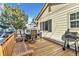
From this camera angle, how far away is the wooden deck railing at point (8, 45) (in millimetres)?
2683

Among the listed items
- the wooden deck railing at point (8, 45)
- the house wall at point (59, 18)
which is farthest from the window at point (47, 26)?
the wooden deck railing at point (8, 45)

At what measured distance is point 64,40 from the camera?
3033 mm

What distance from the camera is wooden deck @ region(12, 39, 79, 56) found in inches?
117

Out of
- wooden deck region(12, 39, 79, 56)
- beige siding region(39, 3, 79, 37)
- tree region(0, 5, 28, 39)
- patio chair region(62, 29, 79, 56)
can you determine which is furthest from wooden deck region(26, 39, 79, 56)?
tree region(0, 5, 28, 39)

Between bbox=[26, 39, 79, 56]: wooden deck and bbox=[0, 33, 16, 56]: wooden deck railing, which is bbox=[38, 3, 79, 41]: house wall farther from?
bbox=[0, 33, 16, 56]: wooden deck railing

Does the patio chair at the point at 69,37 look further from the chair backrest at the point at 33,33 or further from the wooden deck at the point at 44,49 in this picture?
the chair backrest at the point at 33,33

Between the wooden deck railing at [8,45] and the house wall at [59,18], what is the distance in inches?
22.4

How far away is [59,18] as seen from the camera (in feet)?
10.3

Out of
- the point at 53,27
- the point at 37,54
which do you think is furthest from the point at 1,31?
the point at 53,27

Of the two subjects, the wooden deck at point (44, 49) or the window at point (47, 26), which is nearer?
the wooden deck at point (44, 49)

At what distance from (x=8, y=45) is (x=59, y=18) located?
1.03m

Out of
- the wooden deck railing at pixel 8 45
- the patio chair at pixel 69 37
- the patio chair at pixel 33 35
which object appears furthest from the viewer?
the patio chair at pixel 33 35

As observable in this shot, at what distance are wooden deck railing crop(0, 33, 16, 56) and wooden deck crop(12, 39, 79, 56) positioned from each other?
0.09m

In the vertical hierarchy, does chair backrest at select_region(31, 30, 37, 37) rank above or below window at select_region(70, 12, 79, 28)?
below
